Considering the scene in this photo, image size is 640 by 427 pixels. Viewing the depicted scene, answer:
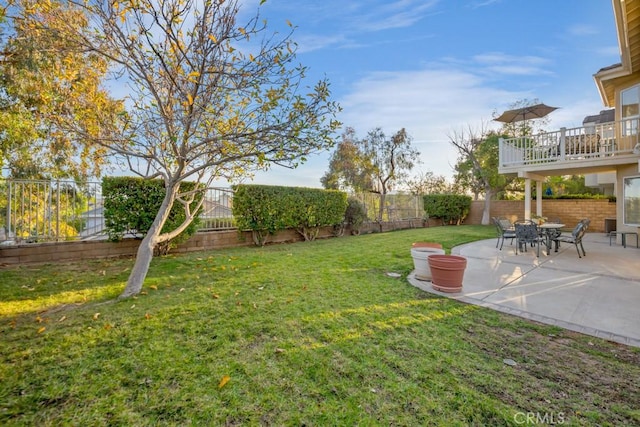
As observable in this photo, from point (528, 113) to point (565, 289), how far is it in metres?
10.3

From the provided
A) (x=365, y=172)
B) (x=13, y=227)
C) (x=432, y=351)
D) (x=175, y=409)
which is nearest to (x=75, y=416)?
(x=175, y=409)

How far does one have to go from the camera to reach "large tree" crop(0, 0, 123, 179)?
13.2ft

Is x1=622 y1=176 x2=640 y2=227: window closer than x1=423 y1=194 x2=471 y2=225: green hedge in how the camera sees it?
Yes

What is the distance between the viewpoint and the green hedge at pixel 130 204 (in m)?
6.43

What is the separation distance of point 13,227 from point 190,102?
527 centimetres

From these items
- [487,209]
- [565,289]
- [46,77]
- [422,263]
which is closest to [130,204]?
[46,77]

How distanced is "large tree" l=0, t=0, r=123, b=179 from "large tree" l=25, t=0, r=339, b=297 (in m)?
0.25

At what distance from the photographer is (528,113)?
1175cm

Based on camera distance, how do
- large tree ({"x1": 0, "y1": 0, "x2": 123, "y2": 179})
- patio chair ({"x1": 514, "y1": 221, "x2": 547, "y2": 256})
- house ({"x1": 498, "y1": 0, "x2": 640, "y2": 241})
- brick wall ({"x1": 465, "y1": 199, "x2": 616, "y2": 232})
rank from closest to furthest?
large tree ({"x1": 0, "y1": 0, "x2": 123, "y2": 179}) < patio chair ({"x1": 514, "y1": 221, "x2": 547, "y2": 256}) < house ({"x1": 498, "y1": 0, "x2": 640, "y2": 241}) < brick wall ({"x1": 465, "y1": 199, "x2": 616, "y2": 232})

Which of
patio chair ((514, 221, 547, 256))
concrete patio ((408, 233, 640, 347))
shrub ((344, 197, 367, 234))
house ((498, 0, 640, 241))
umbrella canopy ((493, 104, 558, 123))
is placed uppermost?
umbrella canopy ((493, 104, 558, 123))

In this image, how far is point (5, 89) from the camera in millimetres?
6305

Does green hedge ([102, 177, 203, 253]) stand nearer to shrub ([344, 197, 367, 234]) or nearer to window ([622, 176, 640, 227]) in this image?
shrub ([344, 197, 367, 234])

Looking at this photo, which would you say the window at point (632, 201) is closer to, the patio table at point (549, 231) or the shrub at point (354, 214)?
the patio table at point (549, 231)

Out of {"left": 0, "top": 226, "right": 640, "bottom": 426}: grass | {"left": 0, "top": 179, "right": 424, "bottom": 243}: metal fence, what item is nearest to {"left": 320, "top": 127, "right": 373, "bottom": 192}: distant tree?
{"left": 0, "top": 179, "right": 424, "bottom": 243}: metal fence
